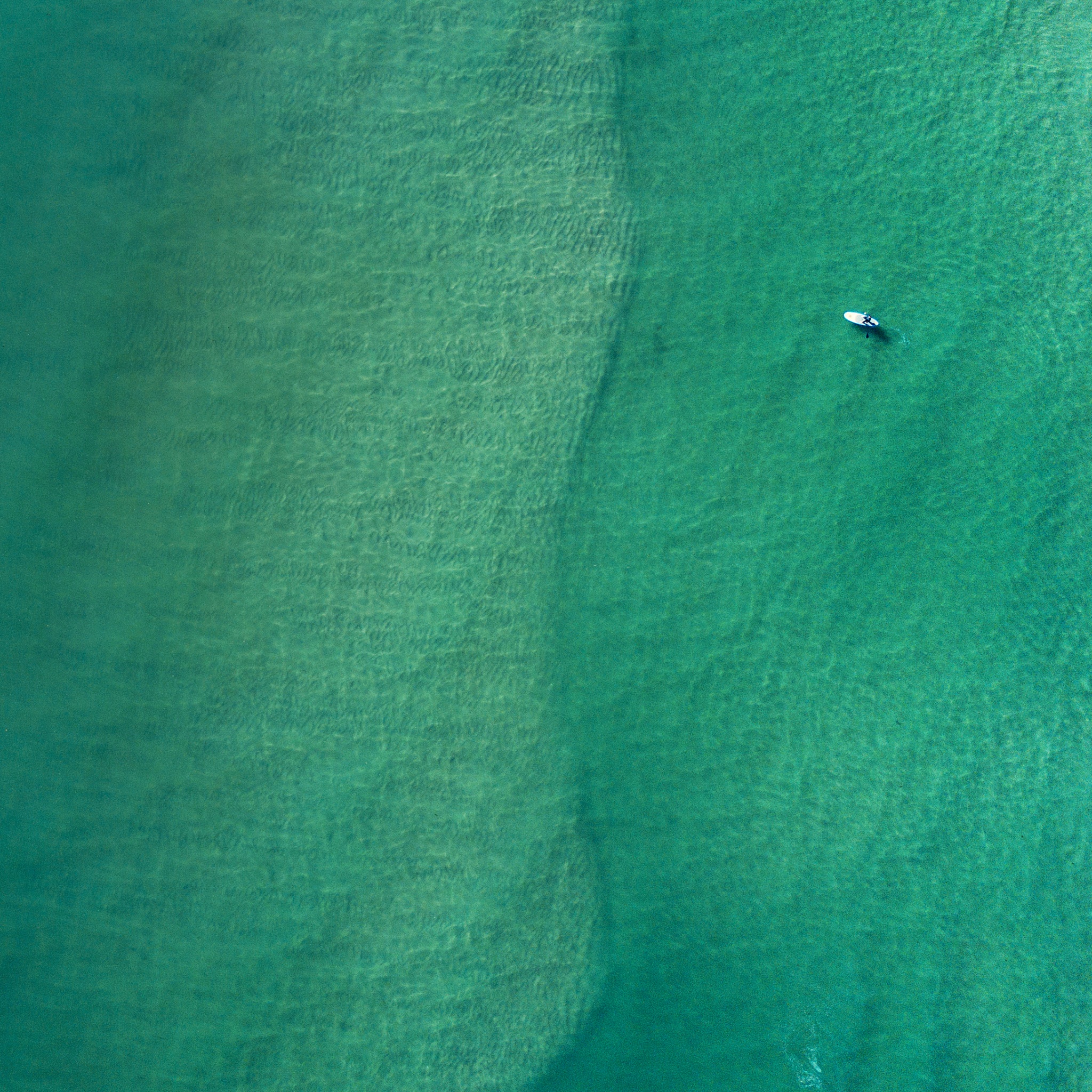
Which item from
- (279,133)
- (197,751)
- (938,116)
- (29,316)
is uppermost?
(938,116)

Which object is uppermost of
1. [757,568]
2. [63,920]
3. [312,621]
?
[757,568]

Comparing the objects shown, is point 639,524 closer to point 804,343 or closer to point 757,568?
point 757,568

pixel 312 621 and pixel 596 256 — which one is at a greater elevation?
pixel 596 256

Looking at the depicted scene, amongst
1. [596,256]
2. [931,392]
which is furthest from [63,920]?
[931,392]

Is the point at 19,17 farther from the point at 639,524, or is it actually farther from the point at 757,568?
the point at 757,568

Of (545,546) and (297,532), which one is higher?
(545,546)

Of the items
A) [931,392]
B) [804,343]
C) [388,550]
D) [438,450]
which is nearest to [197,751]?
[388,550]
